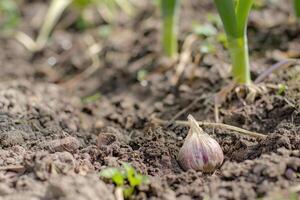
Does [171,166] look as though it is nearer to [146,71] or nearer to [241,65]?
[241,65]

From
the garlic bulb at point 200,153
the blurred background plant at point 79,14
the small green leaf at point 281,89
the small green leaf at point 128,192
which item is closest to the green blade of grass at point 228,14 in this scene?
the small green leaf at point 281,89

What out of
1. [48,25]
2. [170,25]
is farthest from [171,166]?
[48,25]

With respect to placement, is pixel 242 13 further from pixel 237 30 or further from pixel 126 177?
pixel 126 177

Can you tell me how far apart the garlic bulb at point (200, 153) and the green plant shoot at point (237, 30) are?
17.3 inches

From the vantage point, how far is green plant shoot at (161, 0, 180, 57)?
2.18 m

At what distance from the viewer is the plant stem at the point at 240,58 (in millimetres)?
1789

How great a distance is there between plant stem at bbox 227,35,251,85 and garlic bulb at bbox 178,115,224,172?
0.46 m

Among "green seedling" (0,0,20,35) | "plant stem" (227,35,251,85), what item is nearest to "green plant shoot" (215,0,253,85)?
"plant stem" (227,35,251,85)

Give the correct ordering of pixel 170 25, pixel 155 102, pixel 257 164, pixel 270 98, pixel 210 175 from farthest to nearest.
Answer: pixel 170 25
pixel 155 102
pixel 270 98
pixel 210 175
pixel 257 164

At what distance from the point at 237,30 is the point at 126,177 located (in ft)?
2.37

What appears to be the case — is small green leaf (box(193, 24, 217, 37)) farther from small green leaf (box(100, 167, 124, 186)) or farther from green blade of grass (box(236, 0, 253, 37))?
small green leaf (box(100, 167, 124, 186))

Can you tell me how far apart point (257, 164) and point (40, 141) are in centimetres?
65

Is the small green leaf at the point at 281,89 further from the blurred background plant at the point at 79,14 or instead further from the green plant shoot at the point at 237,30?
the blurred background plant at the point at 79,14

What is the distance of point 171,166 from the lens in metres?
1.46
